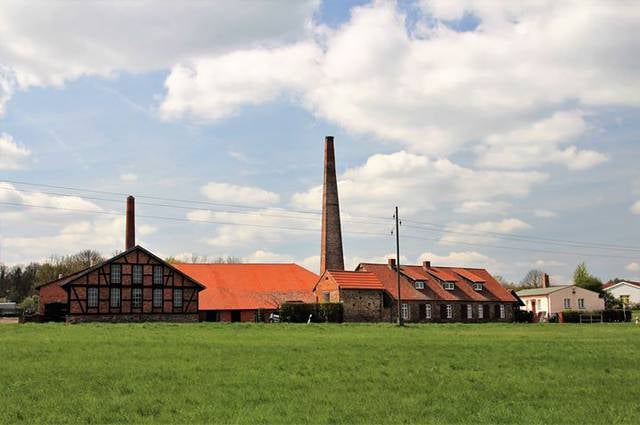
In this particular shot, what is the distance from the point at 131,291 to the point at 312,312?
15.7m

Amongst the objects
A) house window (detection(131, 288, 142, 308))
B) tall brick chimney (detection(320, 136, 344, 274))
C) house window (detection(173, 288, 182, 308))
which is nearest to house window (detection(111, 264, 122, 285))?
house window (detection(131, 288, 142, 308))

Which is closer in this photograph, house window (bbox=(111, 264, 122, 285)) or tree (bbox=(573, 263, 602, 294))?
house window (bbox=(111, 264, 122, 285))

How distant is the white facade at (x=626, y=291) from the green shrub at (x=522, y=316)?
57646 mm

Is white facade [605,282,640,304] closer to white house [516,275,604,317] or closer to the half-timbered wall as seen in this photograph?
white house [516,275,604,317]

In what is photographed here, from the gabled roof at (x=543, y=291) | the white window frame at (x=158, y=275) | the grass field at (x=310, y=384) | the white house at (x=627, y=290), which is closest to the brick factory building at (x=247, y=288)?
the white window frame at (x=158, y=275)

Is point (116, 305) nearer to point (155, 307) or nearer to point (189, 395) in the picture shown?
point (155, 307)

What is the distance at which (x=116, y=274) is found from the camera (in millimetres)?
58438

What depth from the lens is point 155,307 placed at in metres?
59.2

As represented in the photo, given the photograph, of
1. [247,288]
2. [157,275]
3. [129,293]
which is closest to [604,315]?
[247,288]

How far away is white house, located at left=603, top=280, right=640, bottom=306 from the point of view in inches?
4892

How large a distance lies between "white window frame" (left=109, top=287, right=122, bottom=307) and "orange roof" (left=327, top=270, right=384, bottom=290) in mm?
19324

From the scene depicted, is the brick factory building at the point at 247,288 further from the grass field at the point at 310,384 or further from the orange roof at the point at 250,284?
the grass field at the point at 310,384

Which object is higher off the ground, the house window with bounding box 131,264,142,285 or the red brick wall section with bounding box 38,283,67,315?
the house window with bounding box 131,264,142,285

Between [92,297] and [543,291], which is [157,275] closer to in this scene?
[92,297]
